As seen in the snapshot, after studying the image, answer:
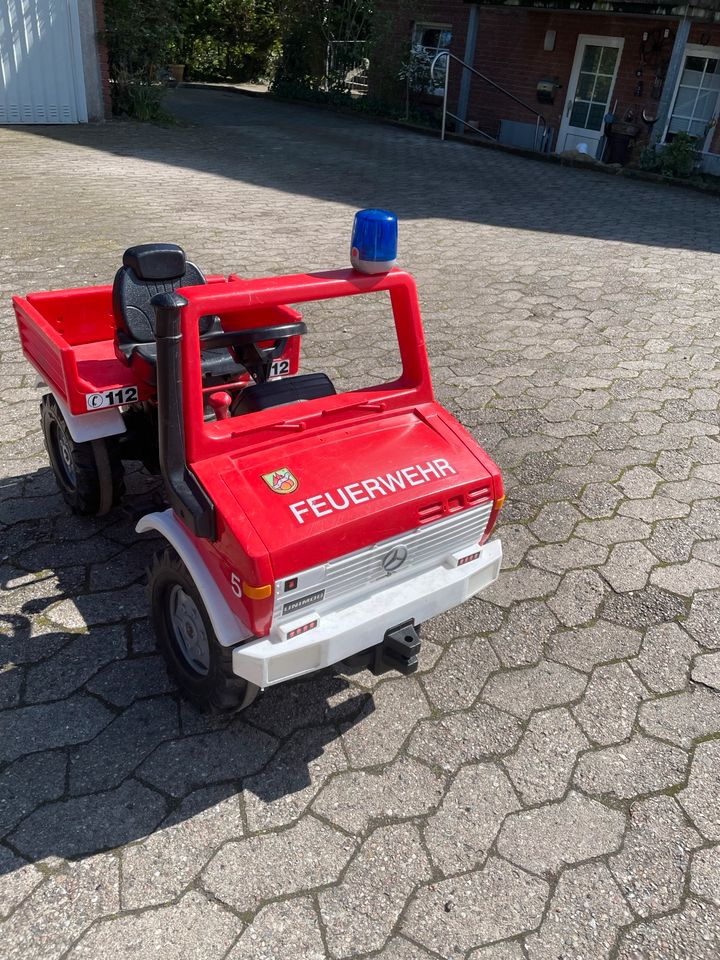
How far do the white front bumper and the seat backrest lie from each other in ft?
5.86

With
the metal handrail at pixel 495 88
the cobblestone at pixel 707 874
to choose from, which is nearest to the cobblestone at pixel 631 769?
the cobblestone at pixel 707 874

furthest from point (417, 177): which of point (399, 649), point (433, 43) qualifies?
point (399, 649)

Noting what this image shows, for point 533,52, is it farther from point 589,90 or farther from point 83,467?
point 83,467

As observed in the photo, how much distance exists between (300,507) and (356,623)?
1.48 feet

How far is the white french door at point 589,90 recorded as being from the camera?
1598cm

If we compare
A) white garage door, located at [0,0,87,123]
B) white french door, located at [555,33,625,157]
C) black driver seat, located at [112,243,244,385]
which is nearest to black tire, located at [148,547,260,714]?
black driver seat, located at [112,243,244,385]

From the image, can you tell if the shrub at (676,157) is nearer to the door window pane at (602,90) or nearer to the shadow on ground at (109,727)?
the door window pane at (602,90)

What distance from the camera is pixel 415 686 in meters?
3.28

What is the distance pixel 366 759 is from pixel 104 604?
147 centimetres

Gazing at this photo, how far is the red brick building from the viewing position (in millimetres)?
14656

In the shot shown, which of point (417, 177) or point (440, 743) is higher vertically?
point (417, 177)

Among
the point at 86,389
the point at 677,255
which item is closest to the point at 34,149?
the point at 677,255

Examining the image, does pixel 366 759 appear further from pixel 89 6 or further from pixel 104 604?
pixel 89 6

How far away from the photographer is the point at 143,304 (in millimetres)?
3680
